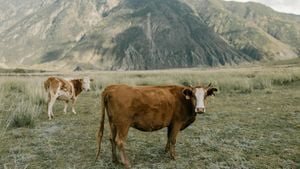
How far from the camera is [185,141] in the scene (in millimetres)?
10117

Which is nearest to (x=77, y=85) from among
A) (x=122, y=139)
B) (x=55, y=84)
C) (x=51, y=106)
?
Answer: (x=55, y=84)

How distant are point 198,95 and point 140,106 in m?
1.24

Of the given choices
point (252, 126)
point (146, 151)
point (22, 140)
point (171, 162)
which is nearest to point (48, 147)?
point (22, 140)

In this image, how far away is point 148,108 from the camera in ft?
26.7

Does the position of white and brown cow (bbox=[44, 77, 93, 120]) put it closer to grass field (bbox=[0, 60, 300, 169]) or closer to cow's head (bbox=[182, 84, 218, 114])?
grass field (bbox=[0, 60, 300, 169])

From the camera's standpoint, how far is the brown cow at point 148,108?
786 cm

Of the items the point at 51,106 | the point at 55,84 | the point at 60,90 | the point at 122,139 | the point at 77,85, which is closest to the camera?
the point at 122,139

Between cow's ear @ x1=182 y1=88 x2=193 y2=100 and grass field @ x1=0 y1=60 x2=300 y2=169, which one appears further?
cow's ear @ x1=182 y1=88 x2=193 y2=100

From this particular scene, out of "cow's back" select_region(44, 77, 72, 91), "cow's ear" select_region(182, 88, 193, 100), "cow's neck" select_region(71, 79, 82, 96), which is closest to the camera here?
"cow's ear" select_region(182, 88, 193, 100)

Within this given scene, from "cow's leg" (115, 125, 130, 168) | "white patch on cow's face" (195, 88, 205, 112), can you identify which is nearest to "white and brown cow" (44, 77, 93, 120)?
"cow's leg" (115, 125, 130, 168)

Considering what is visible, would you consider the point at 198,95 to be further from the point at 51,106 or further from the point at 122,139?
the point at 51,106

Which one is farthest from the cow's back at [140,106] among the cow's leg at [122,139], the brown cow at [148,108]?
the cow's leg at [122,139]

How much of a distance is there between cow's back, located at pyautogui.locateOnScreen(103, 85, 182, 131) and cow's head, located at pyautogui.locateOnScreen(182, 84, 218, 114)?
1.15 ft

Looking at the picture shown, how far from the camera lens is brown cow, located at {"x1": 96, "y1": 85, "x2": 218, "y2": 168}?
25.8 feet
